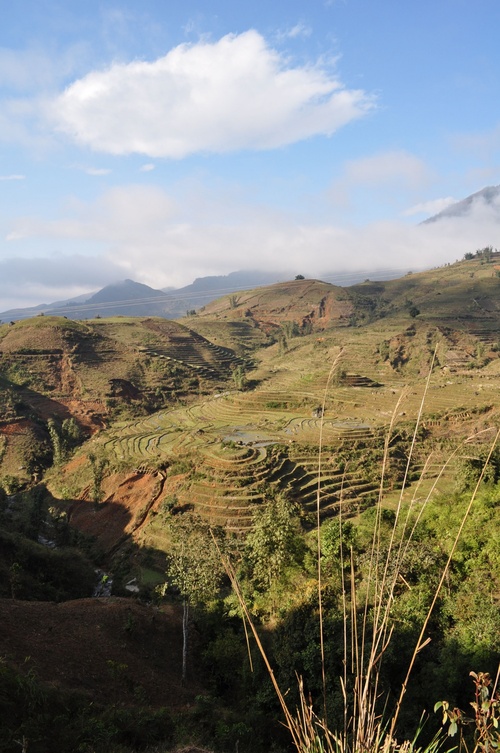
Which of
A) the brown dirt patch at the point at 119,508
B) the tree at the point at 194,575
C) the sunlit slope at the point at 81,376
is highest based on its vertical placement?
the sunlit slope at the point at 81,376

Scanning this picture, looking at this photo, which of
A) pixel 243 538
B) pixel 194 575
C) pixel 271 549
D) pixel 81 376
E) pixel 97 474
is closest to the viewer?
pixel 194 575

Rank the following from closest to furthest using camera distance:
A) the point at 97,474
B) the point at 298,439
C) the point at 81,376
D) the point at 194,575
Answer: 1. the point at 194,575
2. the point at 97,474
3. the point at 298,439
4. the point at 81,376

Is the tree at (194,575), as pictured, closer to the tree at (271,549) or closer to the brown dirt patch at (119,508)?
the tree at (271,549)

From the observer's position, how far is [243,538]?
2555cm

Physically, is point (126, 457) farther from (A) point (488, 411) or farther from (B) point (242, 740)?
(A) point (488, 411)

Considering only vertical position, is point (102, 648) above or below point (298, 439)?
below

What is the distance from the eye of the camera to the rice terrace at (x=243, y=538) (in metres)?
9.62

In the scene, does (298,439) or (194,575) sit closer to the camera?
(194,575)

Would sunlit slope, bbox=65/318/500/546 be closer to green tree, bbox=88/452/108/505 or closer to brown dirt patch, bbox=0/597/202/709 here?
green tree, bbox=88/452/108/505

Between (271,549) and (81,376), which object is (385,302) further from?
(271,549)

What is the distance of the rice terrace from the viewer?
9.62 m

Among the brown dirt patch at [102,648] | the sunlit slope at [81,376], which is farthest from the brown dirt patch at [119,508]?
the sunlit slope at [81,376]

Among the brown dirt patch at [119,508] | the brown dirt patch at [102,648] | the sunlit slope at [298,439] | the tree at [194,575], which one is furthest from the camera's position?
the brown dirt patch at [119,508]

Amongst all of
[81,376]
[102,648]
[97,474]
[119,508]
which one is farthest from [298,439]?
[81,376]
